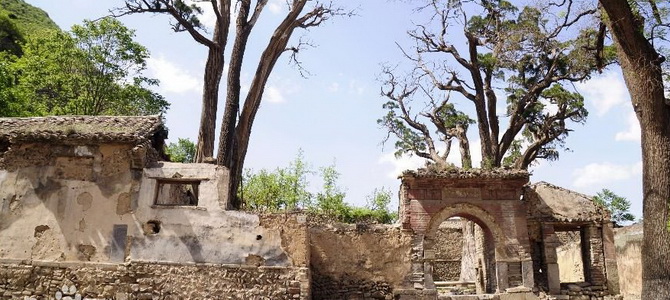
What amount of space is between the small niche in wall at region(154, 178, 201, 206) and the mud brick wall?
62.3 inches

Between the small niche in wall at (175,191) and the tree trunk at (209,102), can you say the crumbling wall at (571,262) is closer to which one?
the tree trunk at (209,102)

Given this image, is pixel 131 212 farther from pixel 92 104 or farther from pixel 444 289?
Answer: pixel 92 104

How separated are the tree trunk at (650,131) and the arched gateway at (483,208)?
498 centimetres

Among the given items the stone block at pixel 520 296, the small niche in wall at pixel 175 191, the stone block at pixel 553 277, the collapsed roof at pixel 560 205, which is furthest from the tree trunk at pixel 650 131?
the small niche in wall at pixel 175 191

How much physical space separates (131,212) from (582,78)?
17241 millimetres

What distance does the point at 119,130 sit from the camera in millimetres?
11805

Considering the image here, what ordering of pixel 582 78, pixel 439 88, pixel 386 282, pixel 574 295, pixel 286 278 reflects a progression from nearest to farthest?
pixel 286 278 → pixel 386 282 → pixel 574 295 → pixel 582 78 → pixel 439 88

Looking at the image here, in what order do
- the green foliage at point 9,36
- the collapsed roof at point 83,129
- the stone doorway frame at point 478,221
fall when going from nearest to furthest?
1. the collapsed roof at point 83,129
2. the stone doorway frame at point 478,221
3. the green foliage at point 9,36

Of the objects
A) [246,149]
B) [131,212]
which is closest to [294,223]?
[131,212]

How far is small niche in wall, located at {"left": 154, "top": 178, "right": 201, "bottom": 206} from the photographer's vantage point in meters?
11.5

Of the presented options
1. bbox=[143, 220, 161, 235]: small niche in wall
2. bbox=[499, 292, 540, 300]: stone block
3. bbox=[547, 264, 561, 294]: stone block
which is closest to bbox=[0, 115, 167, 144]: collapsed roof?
bbox=[143, 220, 161, 235]: small niche in wall

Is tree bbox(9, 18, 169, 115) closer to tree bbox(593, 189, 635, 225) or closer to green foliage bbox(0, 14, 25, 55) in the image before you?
green foliage bbox(0, 14, 25, 55)

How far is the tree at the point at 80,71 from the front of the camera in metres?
22.9

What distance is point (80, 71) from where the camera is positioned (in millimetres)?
23906
